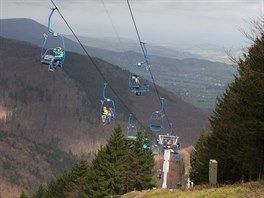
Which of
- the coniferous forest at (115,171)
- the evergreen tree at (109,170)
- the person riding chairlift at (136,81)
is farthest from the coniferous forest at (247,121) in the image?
the evergreen tree at (109,170)

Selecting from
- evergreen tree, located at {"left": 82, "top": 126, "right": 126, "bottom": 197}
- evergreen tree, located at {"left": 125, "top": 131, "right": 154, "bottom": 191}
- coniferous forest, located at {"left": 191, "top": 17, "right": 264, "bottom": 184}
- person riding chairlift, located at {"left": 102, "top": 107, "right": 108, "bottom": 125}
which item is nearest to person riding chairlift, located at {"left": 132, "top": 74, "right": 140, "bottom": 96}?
person riding chairlift, located at {"left": 102, "top": 107, "right": 108, "bottom": 125}

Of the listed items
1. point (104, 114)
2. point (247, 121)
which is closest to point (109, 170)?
point (104, 114)

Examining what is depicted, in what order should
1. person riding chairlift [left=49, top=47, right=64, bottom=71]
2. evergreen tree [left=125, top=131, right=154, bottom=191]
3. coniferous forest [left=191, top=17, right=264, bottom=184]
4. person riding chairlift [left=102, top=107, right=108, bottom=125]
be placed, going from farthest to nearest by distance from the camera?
evergreen tree [left=125, top=131, right=154, bottom=191] < person riding chairlift [left=102, top=107, right=108, bottom=125] < coniferous forest [left=191, top=17, right=264, bottom=184] < person riding chairlift [left=49, top=47, right=64, bottom=71]

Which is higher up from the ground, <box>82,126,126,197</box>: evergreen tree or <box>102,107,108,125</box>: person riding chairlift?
<box>102,107,108,125</box>: person riding chairlift

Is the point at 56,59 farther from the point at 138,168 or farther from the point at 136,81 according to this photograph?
the point at 138,168

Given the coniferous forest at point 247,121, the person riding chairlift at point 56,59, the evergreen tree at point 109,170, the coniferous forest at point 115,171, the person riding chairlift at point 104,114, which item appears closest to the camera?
the person riding chairlift at point 56,59

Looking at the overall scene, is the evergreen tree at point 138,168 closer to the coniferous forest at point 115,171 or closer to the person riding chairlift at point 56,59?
the coniferous forest at point 115,171

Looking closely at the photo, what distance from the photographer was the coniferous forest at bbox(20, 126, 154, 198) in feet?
158

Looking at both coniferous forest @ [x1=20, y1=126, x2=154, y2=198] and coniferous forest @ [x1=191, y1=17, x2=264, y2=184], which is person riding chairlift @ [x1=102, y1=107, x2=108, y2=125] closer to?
coniferous forest @ [x1=191, y1=17, x2=264, y2=184]

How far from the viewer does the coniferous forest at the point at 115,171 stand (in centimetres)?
4812

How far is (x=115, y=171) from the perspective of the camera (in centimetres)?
4809

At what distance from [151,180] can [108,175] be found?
9.16m

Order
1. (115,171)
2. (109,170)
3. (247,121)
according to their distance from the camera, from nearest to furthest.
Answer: (247,121) < (109,170) < (115,171)

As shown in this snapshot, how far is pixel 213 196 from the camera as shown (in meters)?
17.5
